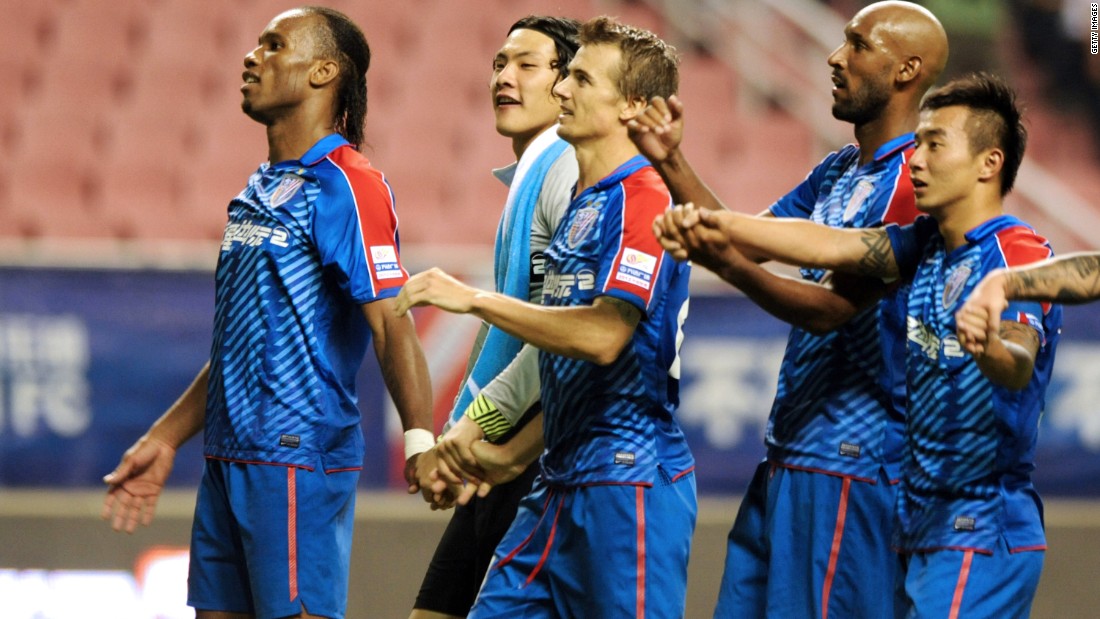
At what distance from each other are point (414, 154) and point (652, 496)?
5881 millimetres

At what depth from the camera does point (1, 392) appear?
21.3 feet

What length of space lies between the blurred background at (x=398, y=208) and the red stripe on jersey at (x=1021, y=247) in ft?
9.91

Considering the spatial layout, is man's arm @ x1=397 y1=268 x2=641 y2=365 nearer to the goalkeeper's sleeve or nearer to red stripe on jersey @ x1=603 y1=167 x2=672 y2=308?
red stripe on jersey @ x1=603 y1=167 x2=672 y2=308

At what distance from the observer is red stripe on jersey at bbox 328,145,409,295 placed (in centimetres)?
350

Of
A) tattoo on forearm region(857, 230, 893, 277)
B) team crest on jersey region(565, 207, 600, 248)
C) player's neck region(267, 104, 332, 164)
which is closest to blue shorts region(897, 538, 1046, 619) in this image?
tattoo on forearm region(857, 230, 893, 277)

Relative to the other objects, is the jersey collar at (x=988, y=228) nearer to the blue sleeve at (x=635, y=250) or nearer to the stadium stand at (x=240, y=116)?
the blue sleeve at (x=635, y=250)

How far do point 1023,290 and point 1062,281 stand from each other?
0.38 ft

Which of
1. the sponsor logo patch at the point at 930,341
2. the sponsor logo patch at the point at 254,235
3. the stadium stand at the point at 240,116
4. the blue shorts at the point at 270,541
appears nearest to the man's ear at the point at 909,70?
the sponsor logo patch at the point at 930,341

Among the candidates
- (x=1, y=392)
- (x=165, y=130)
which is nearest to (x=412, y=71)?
(x=165, y=130)

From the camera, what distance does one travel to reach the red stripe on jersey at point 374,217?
3496 mm

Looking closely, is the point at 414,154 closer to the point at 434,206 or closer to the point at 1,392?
the point at 434,206

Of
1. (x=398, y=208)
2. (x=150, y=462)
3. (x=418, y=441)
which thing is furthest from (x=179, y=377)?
(x=418, y=441)

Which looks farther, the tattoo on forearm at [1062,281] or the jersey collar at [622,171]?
the jersey collar at [622,171]
